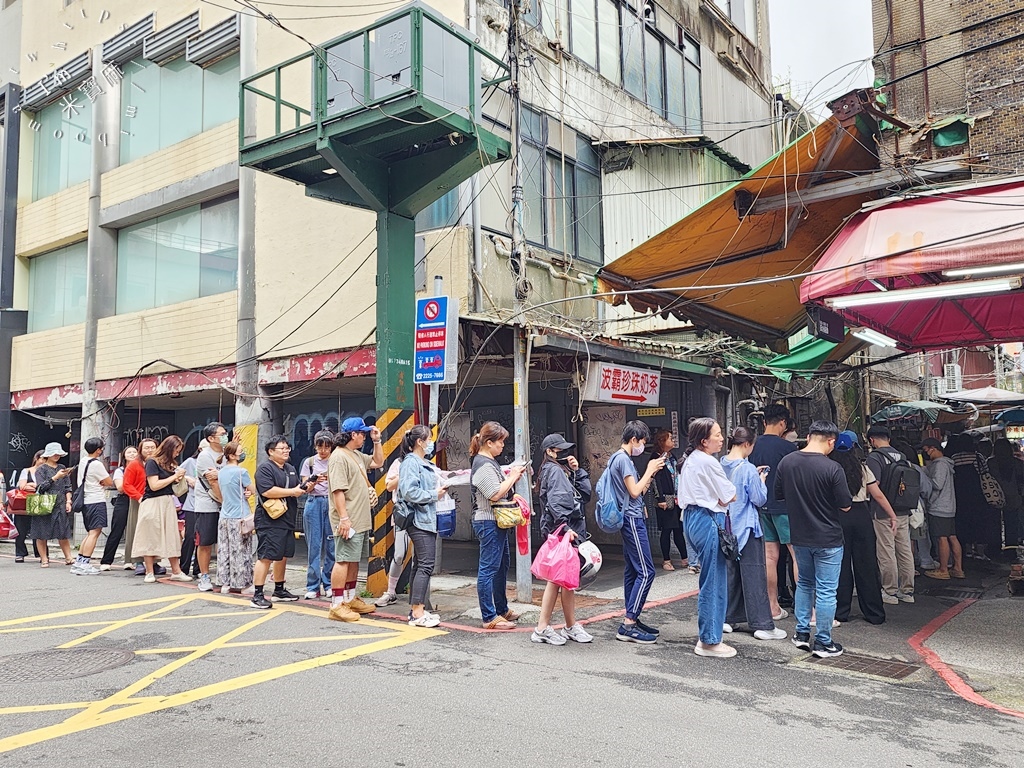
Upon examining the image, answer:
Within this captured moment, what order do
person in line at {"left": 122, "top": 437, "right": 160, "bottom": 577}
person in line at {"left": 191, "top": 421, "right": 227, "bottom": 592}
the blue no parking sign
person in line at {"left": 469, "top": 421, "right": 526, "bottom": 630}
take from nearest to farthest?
person in line at {"left": 469, "top": 421, "right": 526, "bottom": 630}
the blue no parking sign
person in line at {"left": 191, "top": 421, "right": 227, "bottom": 592}
person in line at {"left": 122, "top": 437, "right": 160, "bottom": 577}

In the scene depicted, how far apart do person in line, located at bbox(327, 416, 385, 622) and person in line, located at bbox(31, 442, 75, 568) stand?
5557mm

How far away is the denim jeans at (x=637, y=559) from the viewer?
636cm

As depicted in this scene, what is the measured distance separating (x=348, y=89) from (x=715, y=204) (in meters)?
4.31

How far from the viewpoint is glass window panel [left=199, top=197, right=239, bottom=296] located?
45.1 ft

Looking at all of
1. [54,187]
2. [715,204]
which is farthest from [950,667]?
[54,187]

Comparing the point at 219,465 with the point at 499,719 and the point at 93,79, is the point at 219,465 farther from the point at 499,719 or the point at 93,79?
the point at 93,79

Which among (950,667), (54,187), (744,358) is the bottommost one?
(950,667)

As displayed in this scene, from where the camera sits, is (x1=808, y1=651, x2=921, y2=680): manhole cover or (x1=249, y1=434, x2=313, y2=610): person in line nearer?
(x1=808, y1=651, x2=921, y2=680): manhole cover

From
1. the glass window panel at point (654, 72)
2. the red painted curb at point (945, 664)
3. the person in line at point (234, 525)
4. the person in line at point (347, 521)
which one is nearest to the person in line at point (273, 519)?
the person in line at point (234, 525)

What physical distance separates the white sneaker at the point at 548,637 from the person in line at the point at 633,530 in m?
0.56

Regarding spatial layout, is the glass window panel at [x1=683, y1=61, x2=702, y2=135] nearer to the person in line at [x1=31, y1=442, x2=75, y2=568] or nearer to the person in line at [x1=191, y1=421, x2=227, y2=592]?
the person in line at [x1=191, y1=421, x2=227, y2=592]

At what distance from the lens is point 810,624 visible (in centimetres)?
641

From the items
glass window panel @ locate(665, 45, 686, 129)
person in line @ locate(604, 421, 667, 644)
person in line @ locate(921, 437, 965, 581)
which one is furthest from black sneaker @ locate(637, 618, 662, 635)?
glass window panel @ locate(665, 45, 686, 129)

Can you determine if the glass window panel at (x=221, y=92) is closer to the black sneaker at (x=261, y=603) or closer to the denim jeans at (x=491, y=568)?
the black sneaker at (x=261, y=603)
